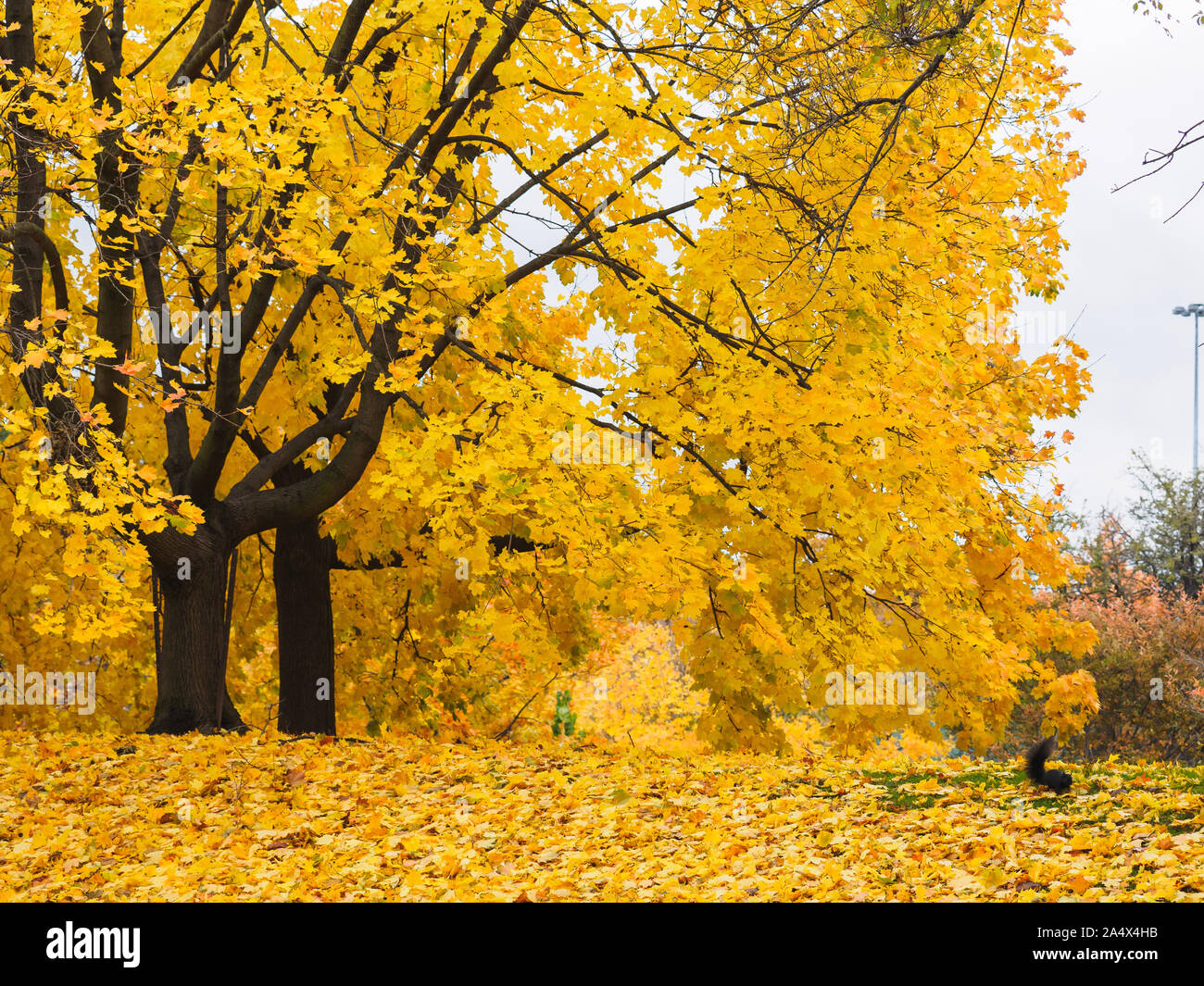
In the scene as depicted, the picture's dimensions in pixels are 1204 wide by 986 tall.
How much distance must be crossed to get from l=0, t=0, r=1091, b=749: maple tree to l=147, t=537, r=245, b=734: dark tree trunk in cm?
4

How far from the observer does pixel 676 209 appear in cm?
1095

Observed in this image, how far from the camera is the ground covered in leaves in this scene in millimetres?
5707

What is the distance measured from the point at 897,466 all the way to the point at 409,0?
5582mm

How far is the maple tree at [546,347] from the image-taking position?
27.2 ft

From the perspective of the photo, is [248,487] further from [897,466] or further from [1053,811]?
[1053,811]

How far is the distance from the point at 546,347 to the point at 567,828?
21.8 ft

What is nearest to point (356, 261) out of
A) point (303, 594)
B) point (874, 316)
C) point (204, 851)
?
point (303, 594)

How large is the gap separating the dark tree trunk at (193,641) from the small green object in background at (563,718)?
431 inches
